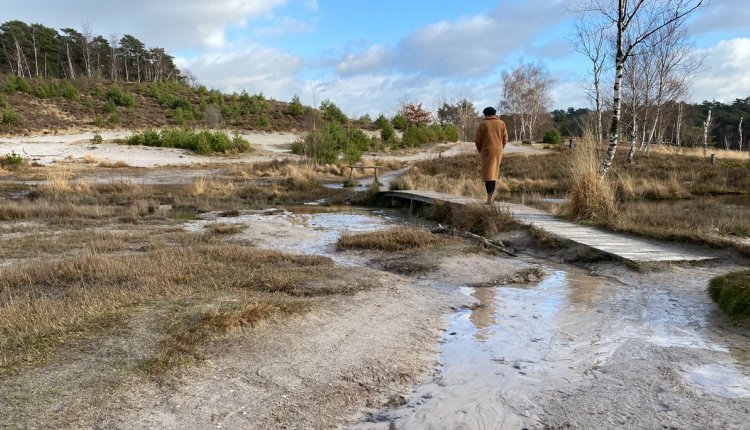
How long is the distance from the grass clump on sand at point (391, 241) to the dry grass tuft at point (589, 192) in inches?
124

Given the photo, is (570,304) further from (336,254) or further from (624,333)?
(336,254)

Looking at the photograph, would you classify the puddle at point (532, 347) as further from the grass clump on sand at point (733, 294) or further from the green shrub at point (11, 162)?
the green shrub at point (11, 162)

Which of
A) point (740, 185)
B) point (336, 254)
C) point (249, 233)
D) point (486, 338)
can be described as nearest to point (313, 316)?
point (486, 338)

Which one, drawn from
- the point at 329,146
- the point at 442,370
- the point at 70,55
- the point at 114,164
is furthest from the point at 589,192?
the point at 70,55

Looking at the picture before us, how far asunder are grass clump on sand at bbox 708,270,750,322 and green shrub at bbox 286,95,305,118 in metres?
54.1

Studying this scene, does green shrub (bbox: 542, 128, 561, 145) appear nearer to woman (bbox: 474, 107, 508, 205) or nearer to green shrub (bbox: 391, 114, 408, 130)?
green shrub (bbox: 391, 114, 408, 130)

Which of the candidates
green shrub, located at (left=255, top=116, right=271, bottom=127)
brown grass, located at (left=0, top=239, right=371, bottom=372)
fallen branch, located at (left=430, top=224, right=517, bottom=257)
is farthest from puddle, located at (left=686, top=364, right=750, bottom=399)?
green shrub, located at (left=255, top=116, right=271, bottom=127)

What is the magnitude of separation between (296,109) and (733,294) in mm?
54861

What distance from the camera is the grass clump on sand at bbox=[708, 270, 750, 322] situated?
14.5 ft

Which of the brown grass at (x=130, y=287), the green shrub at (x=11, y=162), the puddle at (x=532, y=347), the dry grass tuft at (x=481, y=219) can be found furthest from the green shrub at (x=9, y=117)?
the puddle at (x=532, y=347)

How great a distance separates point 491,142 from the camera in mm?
10414

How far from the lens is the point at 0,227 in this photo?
10.2 metres

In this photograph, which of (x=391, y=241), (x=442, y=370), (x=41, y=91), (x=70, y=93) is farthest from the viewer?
(x=70, y=93)

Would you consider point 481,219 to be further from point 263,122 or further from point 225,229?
point 263,122
